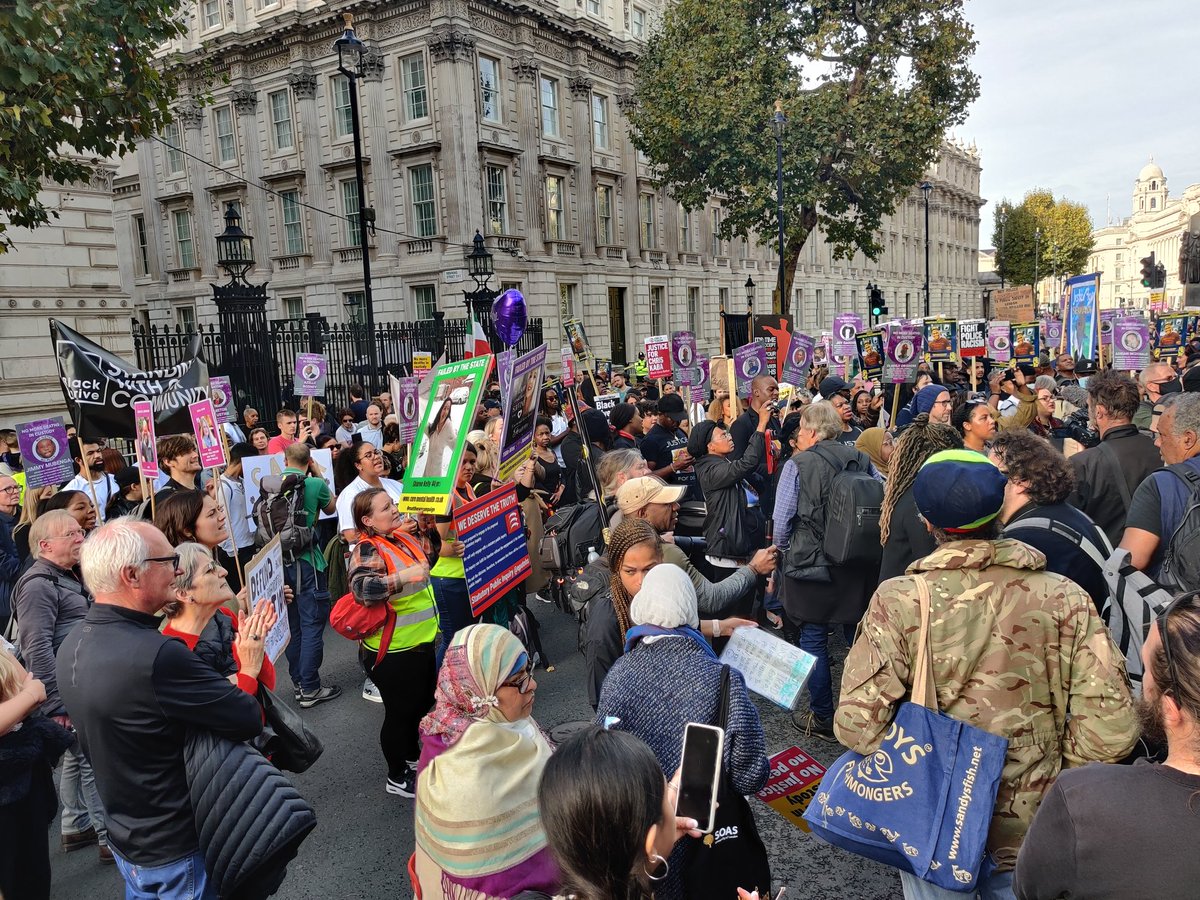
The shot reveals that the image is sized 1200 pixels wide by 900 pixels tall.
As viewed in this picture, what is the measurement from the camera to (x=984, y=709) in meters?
2.27

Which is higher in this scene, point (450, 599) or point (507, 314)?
point (507, 314)

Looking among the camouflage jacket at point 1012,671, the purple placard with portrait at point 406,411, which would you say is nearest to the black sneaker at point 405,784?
the camouflage jacket at point 1012,671

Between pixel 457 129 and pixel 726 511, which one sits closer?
pixel 726 511

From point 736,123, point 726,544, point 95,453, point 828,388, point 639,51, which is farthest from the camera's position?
point 639,51

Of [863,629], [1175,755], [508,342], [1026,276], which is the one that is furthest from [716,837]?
[1026,276]

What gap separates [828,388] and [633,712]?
731 centimetres

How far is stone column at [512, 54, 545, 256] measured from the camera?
1133 inches

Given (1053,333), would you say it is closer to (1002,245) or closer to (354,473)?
(354,473)

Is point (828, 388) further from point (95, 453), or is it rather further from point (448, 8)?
point (448, 8)

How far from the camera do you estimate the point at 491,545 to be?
180 inches

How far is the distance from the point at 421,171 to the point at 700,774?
1131 inches

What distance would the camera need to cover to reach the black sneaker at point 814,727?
4887 mm

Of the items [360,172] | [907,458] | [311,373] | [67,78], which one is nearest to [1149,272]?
[360,172]

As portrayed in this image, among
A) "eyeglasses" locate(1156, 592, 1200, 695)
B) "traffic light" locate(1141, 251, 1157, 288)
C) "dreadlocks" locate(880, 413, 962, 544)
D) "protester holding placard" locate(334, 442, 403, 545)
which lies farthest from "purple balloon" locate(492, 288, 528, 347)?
"traffic light" locate(1141, 251, 1157, 288)
